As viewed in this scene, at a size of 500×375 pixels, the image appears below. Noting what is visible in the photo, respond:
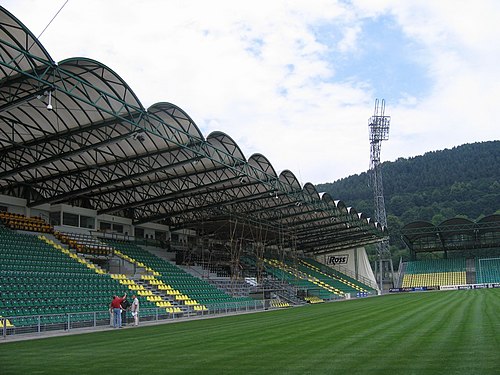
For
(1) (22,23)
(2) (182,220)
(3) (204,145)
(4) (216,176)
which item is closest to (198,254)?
(2) (182,220)

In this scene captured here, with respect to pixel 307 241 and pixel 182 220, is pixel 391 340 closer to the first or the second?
pixel 182 220

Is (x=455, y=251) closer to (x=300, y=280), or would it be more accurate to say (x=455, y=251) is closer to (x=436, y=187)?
(x=300, y=280)

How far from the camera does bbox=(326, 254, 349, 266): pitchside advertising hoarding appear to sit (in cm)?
7788

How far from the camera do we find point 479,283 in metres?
70.6

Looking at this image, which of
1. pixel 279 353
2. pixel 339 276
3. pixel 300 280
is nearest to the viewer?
pixel 279 353

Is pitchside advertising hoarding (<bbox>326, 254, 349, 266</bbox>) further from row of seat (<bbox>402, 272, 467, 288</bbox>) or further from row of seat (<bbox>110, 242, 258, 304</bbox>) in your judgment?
row of seat (<bbox>110, 242, 258, 304</bbox>)

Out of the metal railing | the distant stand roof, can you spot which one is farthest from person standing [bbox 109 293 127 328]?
the distant stand roof

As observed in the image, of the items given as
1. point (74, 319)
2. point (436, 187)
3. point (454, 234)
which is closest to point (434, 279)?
point (454, 234)

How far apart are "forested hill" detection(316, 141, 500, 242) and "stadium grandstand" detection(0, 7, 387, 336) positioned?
61.1m

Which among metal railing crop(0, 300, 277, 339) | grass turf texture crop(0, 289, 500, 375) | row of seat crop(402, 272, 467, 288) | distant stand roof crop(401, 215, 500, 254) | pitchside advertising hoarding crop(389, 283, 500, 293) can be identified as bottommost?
pitchside advertising hoarding crop(389, 283, 500, 293)

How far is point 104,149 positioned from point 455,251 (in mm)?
65569

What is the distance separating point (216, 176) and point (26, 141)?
1343cm

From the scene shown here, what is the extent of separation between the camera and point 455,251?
8038cm

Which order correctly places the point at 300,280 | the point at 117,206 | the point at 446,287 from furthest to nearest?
the point at 446,287 → the point at 300,280 → the point at 117,206
